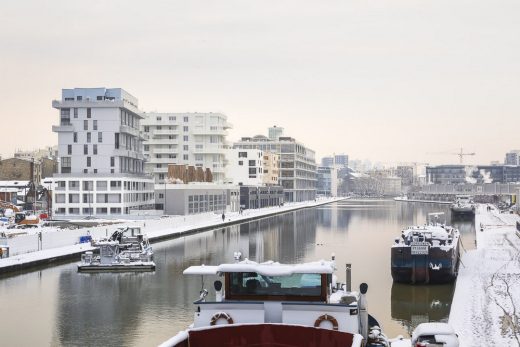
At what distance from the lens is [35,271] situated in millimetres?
45875

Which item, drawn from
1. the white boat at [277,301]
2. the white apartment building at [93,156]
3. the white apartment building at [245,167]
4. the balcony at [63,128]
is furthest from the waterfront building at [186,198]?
the white boat at [277,301]

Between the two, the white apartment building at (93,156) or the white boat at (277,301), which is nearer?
the white boat at (277,301)

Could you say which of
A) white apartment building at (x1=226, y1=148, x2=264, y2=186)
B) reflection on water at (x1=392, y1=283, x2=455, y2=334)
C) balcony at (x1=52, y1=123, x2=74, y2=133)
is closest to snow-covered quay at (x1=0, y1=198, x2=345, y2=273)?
reflection on water at (x1=392, y1=283, x2=455, y2=334)

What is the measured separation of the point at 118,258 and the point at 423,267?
899 inches

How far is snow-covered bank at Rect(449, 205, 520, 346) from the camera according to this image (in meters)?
23.6

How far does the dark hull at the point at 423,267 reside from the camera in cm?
4091

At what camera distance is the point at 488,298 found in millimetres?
31906

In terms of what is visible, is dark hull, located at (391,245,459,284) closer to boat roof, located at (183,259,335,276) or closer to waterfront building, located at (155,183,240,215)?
boat roof, located at (183,259,335,276)

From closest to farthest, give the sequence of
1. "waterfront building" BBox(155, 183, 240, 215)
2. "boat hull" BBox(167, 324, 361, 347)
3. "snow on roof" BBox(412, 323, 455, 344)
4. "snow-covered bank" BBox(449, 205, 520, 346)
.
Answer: "boat hull" BBox(167, 324, 361, 347)
"snow on roof" BBox(412, 323, 455, 344)
"snow-covered bank" BBox(449, 205, 520, 346)
"waterfront building" BBox(155, 183, 240, 215)

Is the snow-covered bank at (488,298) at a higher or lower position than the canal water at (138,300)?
higher

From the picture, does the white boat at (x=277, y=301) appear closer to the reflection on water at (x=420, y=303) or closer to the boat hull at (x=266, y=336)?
the boat hull at (x=266, y=336)

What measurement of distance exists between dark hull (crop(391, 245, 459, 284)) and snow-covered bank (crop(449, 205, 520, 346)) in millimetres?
1241

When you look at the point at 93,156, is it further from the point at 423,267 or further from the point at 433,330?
the point at 433,330

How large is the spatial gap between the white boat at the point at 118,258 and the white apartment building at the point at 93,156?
47355mm
